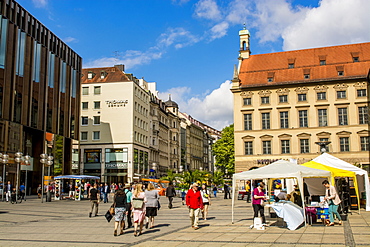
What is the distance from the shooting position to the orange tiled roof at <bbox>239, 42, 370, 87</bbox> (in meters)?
59.6

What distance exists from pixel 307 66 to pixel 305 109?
7042 millimetres

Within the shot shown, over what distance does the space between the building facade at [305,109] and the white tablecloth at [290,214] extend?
42.8 metres

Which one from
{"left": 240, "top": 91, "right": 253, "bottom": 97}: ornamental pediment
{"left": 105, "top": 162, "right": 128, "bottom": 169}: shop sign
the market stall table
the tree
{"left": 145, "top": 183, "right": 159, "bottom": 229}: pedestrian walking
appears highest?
{"left": 240, "top": 91, "right": 253, "bottom": 97}: ornamental pediment

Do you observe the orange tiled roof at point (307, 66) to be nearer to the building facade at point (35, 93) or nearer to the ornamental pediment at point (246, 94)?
the ornamental pediment at point (246, 94)

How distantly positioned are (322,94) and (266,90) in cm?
757

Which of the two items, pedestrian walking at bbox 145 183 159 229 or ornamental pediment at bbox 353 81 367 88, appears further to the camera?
ornamental pediment at bbox 353 81 367 88

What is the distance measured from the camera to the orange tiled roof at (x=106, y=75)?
2881 inches

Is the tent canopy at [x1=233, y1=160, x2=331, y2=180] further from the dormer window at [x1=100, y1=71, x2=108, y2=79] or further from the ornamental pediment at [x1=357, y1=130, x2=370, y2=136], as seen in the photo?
the dormer window at [x1=100, y1=71, x2=108, y2=79]

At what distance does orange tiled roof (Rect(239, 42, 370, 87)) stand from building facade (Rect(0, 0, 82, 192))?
2476 cm

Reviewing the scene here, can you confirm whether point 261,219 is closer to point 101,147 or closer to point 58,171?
point 58,171

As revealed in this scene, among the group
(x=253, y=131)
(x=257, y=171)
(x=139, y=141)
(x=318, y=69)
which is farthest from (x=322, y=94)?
(x=257, y=171)

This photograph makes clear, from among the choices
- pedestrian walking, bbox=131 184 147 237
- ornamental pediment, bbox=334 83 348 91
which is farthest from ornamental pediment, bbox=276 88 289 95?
pedestrian walking, bbox=131 184 147 237

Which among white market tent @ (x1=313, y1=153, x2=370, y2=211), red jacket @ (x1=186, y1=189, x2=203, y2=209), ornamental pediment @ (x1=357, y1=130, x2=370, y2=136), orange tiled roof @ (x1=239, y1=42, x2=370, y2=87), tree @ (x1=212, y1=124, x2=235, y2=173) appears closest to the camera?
red jacket @ (x1=186, y1=189, x2=203, y2=209)

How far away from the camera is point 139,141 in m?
74.4
